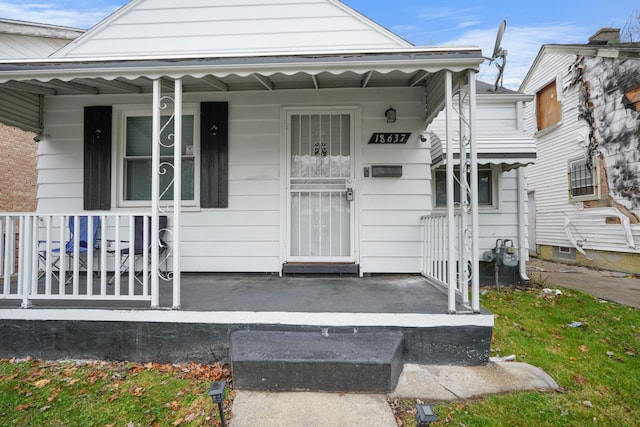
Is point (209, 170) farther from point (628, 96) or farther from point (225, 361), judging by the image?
point (628, 96)

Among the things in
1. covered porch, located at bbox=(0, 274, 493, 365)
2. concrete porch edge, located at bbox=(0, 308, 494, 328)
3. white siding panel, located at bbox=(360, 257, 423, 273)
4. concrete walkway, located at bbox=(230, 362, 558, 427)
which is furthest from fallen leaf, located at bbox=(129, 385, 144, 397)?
white siding panel, located at bbox=(360, 257, 423, 273)

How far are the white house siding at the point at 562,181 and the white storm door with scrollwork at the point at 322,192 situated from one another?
7197mm

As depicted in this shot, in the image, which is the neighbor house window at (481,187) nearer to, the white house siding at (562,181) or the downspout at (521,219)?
the downspout at (521,219)

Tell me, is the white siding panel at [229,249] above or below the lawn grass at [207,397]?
above

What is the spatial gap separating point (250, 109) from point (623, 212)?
8387 mm

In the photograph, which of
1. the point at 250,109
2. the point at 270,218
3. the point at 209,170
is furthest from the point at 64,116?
the point at 270,218

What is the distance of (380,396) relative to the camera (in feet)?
7.86

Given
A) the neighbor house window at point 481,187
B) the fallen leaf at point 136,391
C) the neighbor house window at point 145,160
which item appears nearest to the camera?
the fallen leaf at point 136,391

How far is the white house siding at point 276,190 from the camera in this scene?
433 centimetres

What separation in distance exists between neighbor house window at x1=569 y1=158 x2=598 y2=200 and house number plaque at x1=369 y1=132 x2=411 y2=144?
6773 mm

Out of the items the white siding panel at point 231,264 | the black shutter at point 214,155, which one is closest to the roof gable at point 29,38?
the black shutter at point 214,155

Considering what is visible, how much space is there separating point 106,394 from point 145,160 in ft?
9.77

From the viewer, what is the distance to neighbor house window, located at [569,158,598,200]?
8.32 m

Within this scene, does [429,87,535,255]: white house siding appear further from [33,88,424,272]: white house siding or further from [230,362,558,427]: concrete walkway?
[230,362,558,427]: concrete walkway
